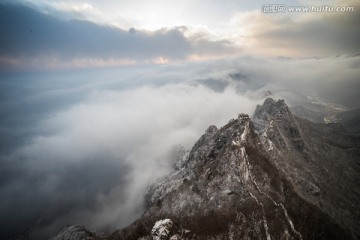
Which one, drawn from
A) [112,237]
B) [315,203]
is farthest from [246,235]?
[112,237]

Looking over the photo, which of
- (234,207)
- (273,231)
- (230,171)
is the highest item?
(230,171)

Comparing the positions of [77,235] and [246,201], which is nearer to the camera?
[246,201]

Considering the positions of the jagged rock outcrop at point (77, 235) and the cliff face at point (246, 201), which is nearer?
the cliff face at point (246, 201)

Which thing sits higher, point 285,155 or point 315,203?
point 285,155

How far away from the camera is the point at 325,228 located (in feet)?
433

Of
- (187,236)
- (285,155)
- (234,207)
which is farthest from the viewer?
(285,155)

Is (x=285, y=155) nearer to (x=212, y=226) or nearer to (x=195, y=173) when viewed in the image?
(x=195, y=173)

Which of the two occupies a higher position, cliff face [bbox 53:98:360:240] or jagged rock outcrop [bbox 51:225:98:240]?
cliff face [bbox 53:98:360:240]

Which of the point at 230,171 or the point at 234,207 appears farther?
the point at 230,171

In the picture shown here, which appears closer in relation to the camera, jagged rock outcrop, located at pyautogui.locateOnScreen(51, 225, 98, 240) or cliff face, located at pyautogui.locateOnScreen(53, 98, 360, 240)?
cliff face, located at pyautogui.locateOnScreen(53, 98, 360, 240)

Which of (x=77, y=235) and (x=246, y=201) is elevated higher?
(x=246, y=201)

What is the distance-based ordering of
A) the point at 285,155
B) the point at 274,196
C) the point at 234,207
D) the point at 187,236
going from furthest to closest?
the point at 285,155 < the point at 274,196 < the point at 234,207 < the point at 187,236

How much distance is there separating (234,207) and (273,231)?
22.2 m

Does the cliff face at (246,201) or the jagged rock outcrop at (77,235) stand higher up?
the cliff face at (246,201)
